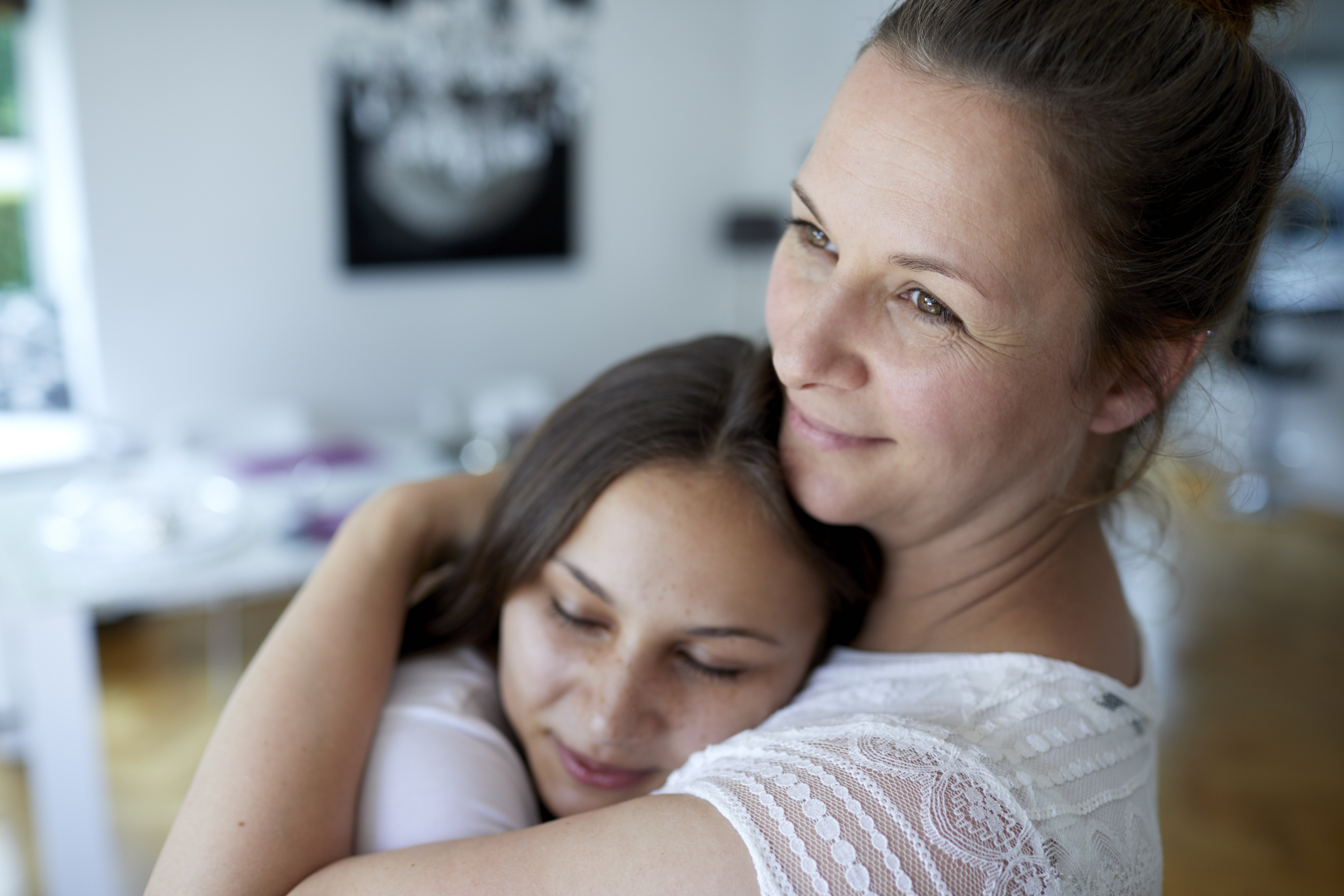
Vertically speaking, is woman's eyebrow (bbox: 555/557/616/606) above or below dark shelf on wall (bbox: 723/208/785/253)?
above

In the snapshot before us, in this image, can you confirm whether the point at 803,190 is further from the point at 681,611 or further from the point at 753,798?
the point at 753,798

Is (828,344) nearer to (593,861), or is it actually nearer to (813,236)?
(813,236)

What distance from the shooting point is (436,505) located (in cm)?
122

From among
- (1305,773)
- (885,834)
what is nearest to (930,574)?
(885,834)

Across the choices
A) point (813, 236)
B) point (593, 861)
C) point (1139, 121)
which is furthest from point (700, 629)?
point (1139, 121)

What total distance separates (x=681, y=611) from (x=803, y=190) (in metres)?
0.39

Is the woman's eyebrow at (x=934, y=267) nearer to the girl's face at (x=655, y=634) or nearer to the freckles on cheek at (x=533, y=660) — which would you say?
the girl's face at (x=655, y=634)

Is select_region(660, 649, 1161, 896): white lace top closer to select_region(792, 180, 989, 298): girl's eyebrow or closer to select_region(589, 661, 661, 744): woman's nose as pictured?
select_region(589, 661, 661, 744): woman's nose

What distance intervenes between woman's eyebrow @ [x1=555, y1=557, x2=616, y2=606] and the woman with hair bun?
0.57 ft

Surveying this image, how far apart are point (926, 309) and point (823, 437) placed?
147mm

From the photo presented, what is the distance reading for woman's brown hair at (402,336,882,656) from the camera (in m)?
0.99

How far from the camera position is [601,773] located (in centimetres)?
100

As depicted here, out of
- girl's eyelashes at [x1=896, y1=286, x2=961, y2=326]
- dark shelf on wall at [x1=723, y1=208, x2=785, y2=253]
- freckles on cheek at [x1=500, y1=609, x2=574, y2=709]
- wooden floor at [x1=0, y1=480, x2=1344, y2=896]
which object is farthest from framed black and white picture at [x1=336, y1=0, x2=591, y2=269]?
girl's eyelashes at [x1=896, y1=286, x2=961, y2=326]

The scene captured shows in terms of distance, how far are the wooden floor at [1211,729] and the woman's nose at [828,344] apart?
1.18 metres
